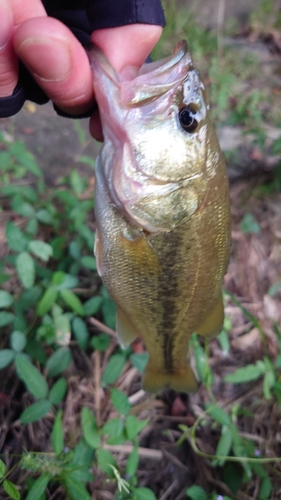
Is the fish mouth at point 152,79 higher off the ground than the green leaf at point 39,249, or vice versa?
the fish mouth at point 152,79

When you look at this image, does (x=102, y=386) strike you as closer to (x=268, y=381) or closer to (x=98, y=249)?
(x=268, y=381)

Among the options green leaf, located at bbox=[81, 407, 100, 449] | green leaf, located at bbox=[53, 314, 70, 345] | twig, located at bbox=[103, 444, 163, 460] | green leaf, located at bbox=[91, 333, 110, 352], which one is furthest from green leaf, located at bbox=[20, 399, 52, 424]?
twig, located at bbox=[103, 444, 163, 460]

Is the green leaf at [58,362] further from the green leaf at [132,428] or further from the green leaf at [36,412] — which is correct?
the green leaf at [132,428]

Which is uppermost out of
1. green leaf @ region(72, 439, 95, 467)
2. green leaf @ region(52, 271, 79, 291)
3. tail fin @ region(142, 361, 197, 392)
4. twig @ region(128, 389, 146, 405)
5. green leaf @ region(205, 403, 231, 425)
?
green leaf @ region(52, 271, 79, 291)

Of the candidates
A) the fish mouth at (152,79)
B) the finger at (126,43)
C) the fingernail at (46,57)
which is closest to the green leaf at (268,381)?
the fish mouth at (152,79)

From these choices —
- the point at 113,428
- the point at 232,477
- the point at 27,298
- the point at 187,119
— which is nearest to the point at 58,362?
the point at 27,298

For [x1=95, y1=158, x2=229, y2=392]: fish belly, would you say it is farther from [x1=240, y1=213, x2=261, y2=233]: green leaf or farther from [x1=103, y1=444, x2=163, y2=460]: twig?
[x1=240, y1=213, x2=261, y2=233]: green leaf
